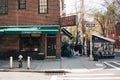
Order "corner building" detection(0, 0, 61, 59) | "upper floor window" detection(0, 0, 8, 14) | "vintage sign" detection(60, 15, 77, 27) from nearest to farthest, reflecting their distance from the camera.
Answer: "vintage sign" detection(60, 15, 77, 27) < "corner building" detection(0, 0, 61, 59) < "upper floor window" detection(0, 0, 8, 14)

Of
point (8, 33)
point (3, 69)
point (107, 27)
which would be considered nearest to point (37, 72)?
point (3, 69)

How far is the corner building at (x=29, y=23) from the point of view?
3541 cm

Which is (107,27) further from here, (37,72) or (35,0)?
(37,72)

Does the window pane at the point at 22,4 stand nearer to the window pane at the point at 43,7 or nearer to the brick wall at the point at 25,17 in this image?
the brick wall at the point at 25,17

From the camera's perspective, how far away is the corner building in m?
35.4

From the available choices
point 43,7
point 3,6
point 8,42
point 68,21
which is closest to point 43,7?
point 43,7

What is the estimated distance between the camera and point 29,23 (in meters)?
35.4

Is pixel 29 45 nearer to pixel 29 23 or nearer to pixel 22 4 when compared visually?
pixel 29 23

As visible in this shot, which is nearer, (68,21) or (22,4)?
(68,21)

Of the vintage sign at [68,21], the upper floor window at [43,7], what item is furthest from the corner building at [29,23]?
the vintage sign at [68,21]

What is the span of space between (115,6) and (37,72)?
35131mm

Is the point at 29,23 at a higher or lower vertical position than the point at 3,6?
lower

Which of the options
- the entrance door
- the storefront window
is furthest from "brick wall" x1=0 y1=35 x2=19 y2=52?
the entrance door

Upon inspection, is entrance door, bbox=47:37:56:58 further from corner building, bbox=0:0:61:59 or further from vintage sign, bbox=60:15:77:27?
vintage sign, bbox=60:15:77:27
